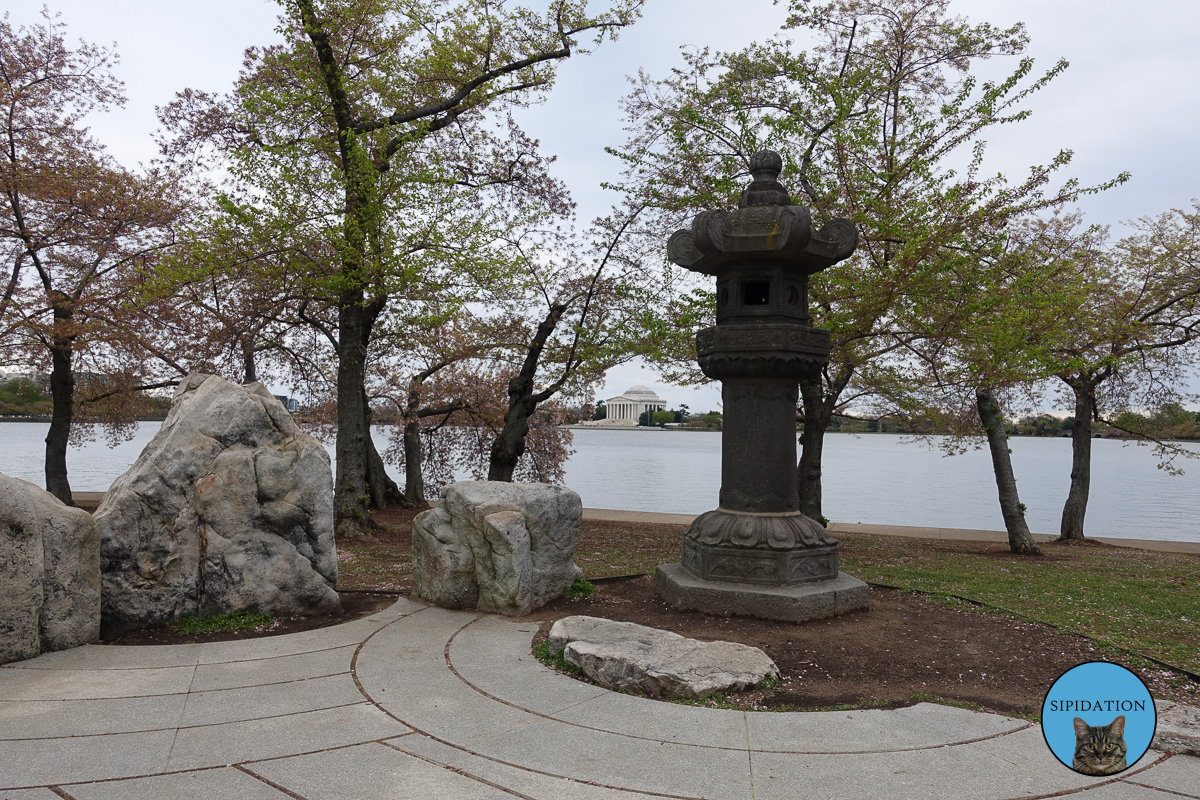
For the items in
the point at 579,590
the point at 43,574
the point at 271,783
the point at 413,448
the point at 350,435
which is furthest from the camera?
the point at 413,448

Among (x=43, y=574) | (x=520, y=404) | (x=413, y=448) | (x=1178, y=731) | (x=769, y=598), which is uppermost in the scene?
(x=520, y=404)

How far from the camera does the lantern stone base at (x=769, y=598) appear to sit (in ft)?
22.8

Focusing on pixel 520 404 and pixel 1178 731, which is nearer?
pixel 1178 731

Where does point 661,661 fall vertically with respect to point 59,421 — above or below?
below

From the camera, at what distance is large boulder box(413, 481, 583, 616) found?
7281 mm

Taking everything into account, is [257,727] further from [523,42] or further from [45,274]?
[45,274]

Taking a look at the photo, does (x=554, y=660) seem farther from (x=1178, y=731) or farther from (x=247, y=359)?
(x=247, y=359)

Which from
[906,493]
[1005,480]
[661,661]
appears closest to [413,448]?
[1005,480]

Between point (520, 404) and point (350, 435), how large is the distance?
398 cm

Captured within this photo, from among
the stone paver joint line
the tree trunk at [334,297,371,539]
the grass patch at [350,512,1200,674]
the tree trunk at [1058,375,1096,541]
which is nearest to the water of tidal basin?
the tree trunk at [1058,375,1096,541]

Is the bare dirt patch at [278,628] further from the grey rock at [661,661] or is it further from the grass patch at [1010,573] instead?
the grey rock at [661,661]

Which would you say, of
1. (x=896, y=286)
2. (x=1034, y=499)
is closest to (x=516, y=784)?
(x=896, y=286)

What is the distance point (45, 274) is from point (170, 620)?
14.5 meters

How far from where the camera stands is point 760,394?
7914 mm
